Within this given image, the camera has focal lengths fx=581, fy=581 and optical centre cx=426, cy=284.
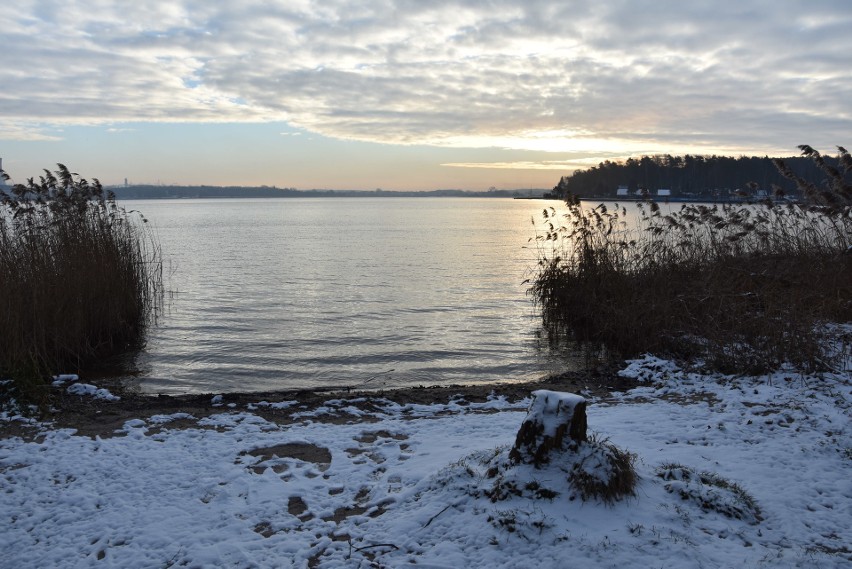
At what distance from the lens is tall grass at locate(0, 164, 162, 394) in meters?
8.66

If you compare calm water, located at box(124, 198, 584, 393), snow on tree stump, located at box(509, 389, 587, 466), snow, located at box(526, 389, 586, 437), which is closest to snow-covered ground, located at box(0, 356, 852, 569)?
snow on tree stump, located at box(509, 389, 587, 466)

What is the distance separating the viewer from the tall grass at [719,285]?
8.72 m

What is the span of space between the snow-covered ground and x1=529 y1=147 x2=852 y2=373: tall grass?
1828 millimetres

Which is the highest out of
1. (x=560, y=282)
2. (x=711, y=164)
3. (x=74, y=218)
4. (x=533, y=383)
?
(x=711, y=164)

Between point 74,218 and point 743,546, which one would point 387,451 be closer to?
point 743,546

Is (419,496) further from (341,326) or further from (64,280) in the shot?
(341,326)

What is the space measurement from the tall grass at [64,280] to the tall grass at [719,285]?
9575mm

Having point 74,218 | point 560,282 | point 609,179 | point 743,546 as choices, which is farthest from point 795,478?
point 609,179

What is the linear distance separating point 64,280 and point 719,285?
11.7 metres

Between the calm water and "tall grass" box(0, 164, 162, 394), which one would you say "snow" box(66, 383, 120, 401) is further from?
the calm water

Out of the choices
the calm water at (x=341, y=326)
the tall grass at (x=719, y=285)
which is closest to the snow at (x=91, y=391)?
the calm water at (x=341, y=326)

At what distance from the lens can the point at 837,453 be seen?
5434 mm

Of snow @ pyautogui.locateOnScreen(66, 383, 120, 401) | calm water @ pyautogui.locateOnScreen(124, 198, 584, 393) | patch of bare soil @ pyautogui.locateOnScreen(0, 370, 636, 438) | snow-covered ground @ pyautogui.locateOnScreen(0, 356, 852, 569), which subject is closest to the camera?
snow-covered ground @ pyautogui.locateOnScreen(0, 356, 852, 569)

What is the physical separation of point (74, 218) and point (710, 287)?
12.4m
